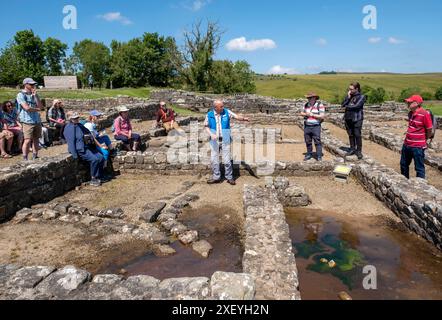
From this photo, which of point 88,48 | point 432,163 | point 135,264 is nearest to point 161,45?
point 88,48

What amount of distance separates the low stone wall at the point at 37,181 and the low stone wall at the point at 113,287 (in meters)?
3.20

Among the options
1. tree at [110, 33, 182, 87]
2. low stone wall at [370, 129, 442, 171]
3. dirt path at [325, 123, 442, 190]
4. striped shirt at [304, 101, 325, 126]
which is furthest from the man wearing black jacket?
tree at [110, 33, 182, 87]

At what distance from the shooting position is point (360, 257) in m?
5.18

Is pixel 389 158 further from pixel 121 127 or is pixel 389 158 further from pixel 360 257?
pixel 121 127

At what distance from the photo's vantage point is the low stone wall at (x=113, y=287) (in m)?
3.52

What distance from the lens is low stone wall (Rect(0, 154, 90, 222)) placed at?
6.64 metres

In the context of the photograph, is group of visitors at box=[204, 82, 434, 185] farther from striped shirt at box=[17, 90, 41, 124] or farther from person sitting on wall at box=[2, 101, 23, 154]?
person sitting on wall at box=[2, 101, 23, 154]

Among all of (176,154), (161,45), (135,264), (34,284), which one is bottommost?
(135,264)

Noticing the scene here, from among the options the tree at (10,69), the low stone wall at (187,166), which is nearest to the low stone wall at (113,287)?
the low stone wall at (187,166)

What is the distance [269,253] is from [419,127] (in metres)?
5.31

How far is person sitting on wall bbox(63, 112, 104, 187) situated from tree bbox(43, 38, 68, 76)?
192ft

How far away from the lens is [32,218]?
6.64 m
